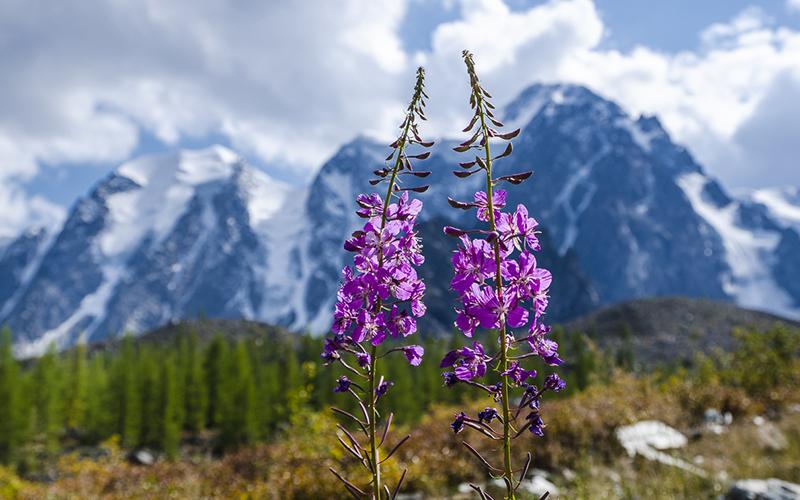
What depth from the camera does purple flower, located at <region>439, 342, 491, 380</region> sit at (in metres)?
1.92

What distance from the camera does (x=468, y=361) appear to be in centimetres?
201

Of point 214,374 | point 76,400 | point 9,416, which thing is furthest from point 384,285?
point 76,400

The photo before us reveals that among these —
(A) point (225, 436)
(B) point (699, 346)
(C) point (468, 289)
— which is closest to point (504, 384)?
(C) point (468, 289)

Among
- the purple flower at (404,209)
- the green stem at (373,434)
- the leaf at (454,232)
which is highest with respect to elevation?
the purple flower at (404,209)

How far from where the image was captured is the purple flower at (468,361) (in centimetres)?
192

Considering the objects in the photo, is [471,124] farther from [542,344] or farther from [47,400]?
[47,400]

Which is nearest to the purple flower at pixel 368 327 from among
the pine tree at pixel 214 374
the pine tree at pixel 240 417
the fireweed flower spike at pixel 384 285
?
the fireweed flower spike at pixel 384 285

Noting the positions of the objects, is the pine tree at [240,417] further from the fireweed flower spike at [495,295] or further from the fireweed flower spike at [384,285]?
the fireweed flower spike at [495,295]

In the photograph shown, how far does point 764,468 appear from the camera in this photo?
6.87 meters

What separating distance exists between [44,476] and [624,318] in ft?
355

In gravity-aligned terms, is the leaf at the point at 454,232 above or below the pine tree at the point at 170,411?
above

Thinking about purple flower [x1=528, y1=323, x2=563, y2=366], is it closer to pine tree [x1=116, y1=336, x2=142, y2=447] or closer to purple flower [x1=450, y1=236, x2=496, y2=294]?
purple flower [x1=450, y1=236, x2=496, y2=294]

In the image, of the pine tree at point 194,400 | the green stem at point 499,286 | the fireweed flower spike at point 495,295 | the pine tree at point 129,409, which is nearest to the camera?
the green stem at point 499,286

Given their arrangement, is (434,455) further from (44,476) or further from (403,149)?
(44,476)
